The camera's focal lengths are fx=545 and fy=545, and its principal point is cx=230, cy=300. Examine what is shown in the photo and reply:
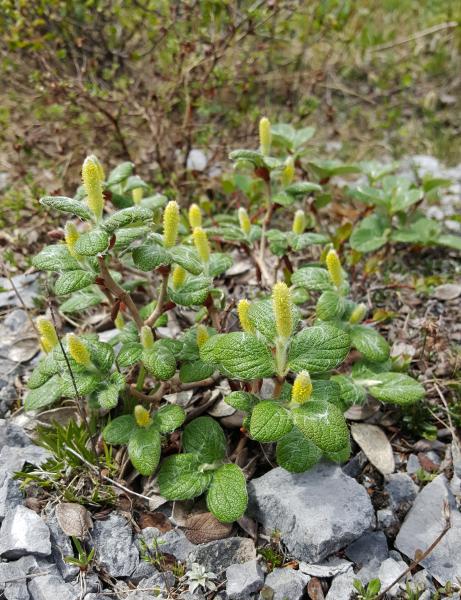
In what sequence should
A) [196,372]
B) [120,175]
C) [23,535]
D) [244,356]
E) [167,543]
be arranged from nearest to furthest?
[244,356], [23,535], [167,543], [196,372], [120,175]

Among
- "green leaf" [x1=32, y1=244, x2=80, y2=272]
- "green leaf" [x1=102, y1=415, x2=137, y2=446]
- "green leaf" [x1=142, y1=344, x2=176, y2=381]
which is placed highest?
"green leaf" [x1=32, y1=244, x2=80, y2=272]

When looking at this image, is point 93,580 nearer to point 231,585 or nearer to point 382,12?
point 231,585

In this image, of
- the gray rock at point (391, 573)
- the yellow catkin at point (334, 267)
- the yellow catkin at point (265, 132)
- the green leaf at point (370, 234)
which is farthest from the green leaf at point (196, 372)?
the green leaf at point (370, 234)

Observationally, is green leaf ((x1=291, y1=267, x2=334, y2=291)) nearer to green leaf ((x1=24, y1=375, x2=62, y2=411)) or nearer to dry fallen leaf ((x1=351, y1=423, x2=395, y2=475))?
dry fallen leaf ((x1=351, y1=423, x2=395, y2=475))

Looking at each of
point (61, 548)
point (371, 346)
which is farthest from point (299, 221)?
point (61, 548)

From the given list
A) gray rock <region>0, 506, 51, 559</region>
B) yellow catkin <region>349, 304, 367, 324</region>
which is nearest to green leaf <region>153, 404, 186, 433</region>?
gray rock <region>0, 506, 51, 559</region>

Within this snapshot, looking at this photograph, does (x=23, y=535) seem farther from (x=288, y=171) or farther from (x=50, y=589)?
(x=288, y=171)

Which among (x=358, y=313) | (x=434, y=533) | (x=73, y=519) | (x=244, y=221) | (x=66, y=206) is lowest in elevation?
(x=434, y=533)
